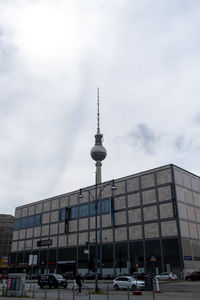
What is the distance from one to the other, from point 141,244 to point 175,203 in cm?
1236

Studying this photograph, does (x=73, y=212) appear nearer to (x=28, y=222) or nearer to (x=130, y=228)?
(x=130, y=228)

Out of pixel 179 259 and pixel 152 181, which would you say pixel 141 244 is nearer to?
pixel 179 259

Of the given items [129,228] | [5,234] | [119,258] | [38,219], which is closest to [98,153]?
[38,219]

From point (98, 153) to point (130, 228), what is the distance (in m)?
51.5

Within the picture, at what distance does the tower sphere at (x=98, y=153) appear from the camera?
117 m

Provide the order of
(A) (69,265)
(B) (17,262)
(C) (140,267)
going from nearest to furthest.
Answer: (C) (140,267) → (A) (69,265) → (B) (17,262)

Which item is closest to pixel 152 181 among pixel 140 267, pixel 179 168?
pixel 179 168

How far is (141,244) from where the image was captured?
66.2 m

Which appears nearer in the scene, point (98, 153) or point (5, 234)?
point (98, 153)

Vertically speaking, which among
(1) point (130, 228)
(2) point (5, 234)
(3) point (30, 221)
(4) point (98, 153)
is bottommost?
(1) point (130, 228)

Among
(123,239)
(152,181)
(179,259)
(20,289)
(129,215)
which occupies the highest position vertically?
(152,181)

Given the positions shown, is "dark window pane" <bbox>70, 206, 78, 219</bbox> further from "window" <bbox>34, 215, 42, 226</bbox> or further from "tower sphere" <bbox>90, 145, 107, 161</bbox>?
"tower sphere" <bbox>90, 145, 107, 161</bbox>

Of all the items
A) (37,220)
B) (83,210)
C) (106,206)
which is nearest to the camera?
(106,206)

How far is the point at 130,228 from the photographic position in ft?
227
